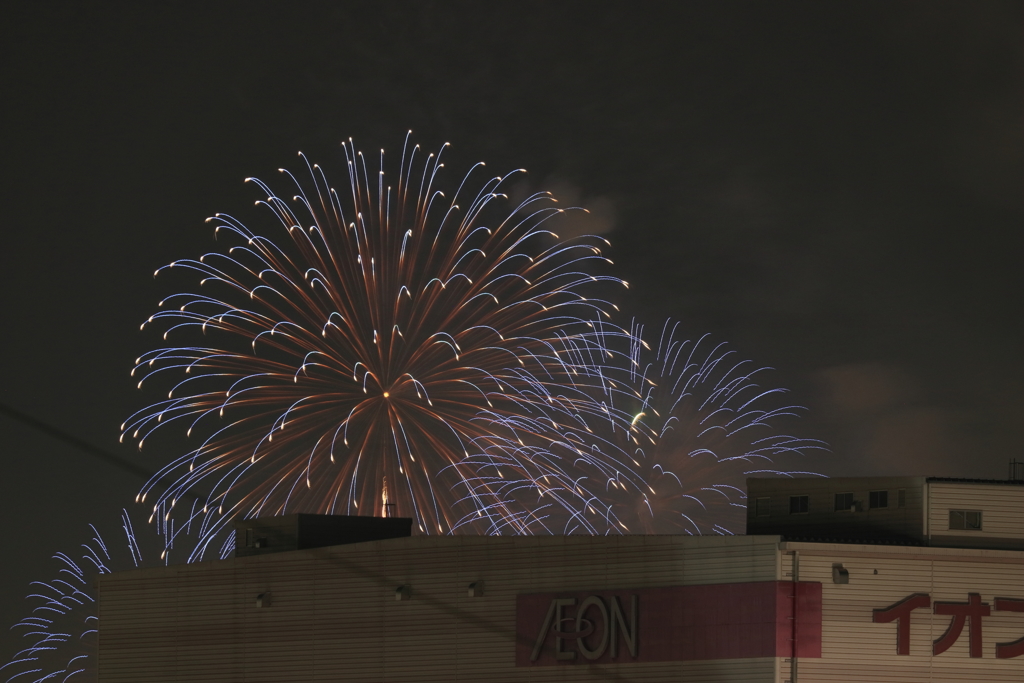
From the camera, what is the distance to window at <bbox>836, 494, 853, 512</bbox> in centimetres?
6431

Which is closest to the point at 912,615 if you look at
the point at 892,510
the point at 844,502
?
the point at 892,510

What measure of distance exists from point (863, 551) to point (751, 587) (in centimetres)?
483

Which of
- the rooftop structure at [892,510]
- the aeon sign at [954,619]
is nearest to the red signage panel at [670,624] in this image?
the aeon sign at [954,619]

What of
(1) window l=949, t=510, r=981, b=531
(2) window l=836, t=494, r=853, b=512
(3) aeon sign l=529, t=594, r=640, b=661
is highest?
(2) window l=836, t=494, r=853, b=512

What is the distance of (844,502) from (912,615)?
7.60 meters

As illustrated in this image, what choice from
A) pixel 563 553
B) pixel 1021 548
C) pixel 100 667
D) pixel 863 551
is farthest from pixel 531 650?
pixel 100 667

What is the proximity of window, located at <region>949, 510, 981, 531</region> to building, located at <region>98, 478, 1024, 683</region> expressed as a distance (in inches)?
3.2

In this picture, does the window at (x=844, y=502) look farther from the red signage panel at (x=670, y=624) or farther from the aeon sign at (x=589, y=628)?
the aeon sign at (x=589, y=628)

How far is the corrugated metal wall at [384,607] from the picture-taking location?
59938 millimetres

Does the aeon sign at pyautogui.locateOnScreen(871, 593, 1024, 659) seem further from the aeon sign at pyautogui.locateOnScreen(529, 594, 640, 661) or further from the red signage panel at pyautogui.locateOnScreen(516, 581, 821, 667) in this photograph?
the aeon sign at pyautogui.locateOnScreen(529, 594, 640, 661)

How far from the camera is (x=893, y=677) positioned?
189 feet

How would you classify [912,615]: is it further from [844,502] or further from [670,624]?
[670,624]

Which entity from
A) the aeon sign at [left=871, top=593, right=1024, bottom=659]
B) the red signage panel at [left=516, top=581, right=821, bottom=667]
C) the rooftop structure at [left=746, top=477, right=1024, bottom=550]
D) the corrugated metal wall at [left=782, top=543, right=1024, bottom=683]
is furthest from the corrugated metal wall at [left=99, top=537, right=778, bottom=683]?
the rooftop structure at [left=746, top=477, right=1024, bottom=550]

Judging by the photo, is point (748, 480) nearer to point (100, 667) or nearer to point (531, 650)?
point (531, 650)
